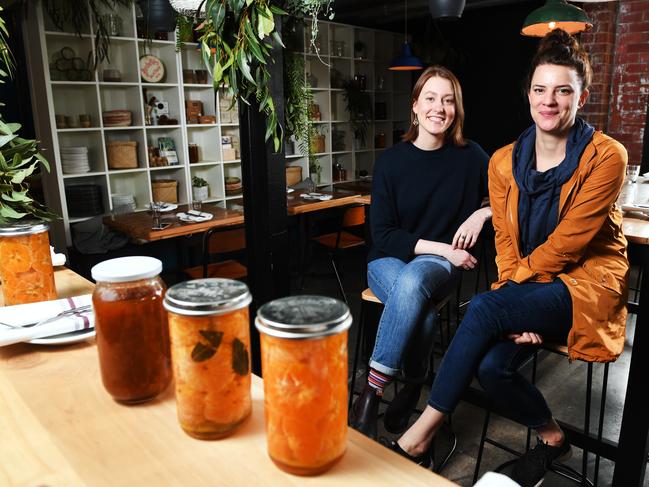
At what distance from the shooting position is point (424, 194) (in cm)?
218

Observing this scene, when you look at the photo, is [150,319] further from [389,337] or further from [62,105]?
[62,105]

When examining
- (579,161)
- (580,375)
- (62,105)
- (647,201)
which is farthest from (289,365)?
(62,105)

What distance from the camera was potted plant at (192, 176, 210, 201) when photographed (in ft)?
17.0

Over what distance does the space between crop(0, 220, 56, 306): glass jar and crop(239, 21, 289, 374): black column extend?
867 millimetres

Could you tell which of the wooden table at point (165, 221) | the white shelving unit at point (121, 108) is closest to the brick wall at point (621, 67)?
the white shelving unit at point (121, 108)

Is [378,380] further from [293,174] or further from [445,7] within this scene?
[293,174]

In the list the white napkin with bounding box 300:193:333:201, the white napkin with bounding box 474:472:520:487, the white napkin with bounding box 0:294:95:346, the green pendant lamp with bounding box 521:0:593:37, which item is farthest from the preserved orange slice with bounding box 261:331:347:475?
the white napkin with bounding box 300:193:333:201

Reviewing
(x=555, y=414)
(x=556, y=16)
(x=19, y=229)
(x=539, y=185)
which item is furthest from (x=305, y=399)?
(x=556, y=16)

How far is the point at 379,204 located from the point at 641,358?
1.07 meters

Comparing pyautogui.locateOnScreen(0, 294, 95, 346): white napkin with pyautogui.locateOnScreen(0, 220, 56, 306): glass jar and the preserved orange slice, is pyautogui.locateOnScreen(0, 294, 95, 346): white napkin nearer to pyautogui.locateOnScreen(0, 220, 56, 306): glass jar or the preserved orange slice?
pyautogui.locateOnScreen(0, 220, 56, 306): glass jar

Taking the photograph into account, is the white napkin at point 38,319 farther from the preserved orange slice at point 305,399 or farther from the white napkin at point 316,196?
the white napkin at point 316,196

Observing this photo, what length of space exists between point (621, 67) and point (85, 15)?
4712 millimetres

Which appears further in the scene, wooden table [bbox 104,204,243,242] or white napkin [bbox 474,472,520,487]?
wooden table [bbox 104,204,243,242]

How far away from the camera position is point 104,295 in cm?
79
